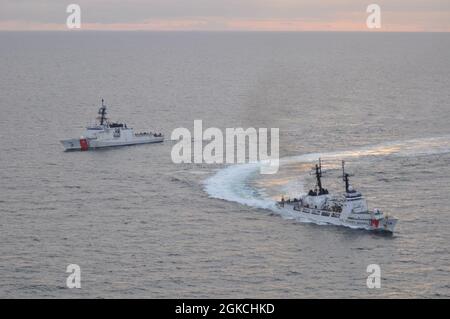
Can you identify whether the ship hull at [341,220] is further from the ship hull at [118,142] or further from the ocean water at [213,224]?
the ship hull at [118,142]

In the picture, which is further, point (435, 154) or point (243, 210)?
point (435, 154)

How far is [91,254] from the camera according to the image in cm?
9569

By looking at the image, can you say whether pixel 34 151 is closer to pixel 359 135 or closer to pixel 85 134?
pixel 85 134

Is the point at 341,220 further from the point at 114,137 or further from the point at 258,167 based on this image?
the point at 114,137

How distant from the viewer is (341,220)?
354ft

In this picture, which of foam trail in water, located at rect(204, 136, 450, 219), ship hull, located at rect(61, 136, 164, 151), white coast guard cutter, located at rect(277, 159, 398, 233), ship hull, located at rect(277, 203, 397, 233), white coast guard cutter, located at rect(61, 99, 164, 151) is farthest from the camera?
white coast guard cutter, located at rect(61, 99, 164, 151)

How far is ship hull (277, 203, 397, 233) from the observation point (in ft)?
338

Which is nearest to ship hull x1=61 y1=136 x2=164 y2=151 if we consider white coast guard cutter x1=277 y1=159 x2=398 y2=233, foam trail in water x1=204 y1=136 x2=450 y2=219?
foam trail in water x1=204 y1=136 x2=450 y2=219

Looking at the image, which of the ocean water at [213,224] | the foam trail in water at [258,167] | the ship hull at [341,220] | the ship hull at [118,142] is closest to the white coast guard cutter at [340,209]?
the ship hull at [341,220]

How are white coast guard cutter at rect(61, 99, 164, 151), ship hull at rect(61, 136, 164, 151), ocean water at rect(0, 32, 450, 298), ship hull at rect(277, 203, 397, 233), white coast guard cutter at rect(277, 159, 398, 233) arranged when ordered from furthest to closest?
white coast guard cutter at rect(61, 99, 164, 151) → ship hull at rect(61, 136, 164, 151) → white coast guard cutter at rect(277, 159, 398, 233) → ship hull at rect(277, 203, 397, 233) → ocean water at rect(0, 32, 450, 298)

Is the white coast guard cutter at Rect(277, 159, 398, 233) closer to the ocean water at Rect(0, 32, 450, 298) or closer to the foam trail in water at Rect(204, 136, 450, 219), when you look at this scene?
the ocean water at Rect(0, 32, 450, 298)

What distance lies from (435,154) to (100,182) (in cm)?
5331
